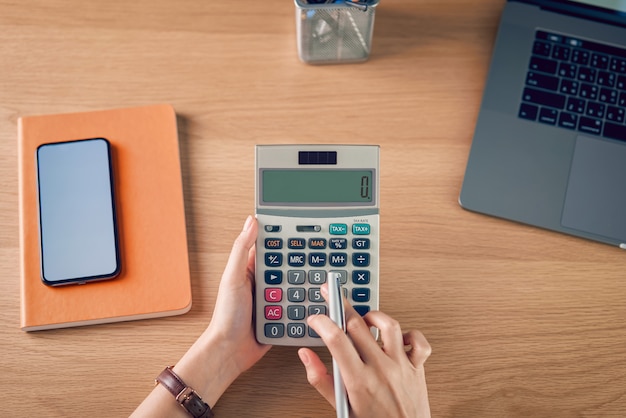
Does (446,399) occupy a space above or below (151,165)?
below

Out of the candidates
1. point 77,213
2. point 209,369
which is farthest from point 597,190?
point 77,213

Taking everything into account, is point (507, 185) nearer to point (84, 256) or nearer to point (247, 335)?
point (247, 335)

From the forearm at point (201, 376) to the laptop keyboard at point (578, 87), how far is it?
441 mm

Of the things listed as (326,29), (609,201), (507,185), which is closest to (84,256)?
(326,29)

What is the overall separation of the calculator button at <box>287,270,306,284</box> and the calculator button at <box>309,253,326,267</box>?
2cm

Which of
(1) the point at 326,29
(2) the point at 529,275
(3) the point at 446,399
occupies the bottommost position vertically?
(3) the point at 446,399

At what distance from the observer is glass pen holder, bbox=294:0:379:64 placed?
2.06 feet

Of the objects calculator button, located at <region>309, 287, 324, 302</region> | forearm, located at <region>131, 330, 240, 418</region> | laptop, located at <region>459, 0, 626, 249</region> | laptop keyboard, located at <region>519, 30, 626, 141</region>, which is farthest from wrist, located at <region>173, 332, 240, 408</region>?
laptop keyboard, located at <region>519, 30, 626, 141</region>

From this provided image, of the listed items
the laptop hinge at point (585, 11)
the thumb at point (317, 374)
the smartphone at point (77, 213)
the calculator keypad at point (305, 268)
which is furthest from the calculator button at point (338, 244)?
the laptop hinge at point (585, 11)

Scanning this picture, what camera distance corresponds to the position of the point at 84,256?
61 cm

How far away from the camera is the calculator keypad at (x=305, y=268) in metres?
0.58

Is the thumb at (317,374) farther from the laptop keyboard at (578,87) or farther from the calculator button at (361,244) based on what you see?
the laptop keyboard at (578,87)

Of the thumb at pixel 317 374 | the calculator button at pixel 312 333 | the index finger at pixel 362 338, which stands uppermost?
the index finger at pixel 362 338

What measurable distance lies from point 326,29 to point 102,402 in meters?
0.48
